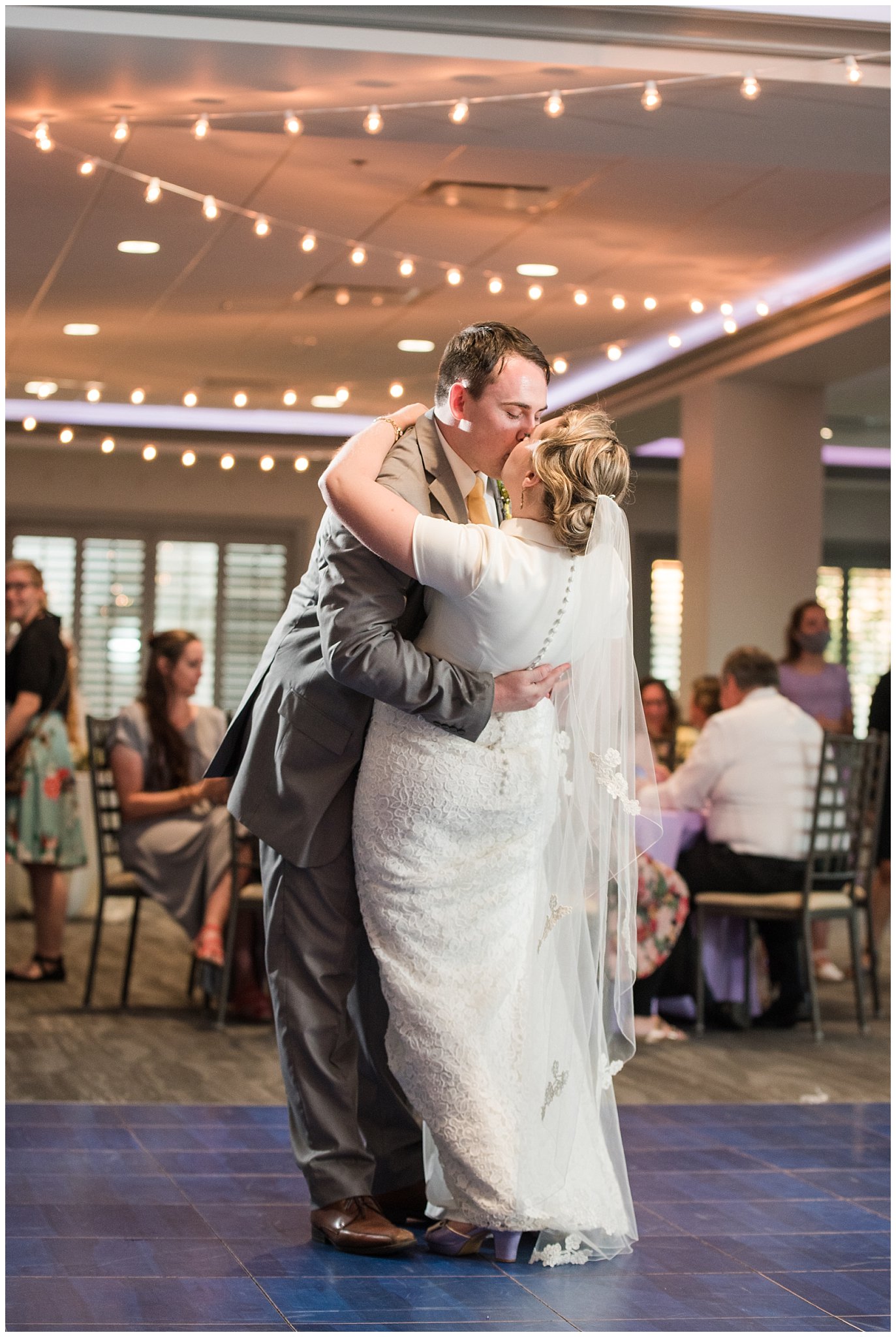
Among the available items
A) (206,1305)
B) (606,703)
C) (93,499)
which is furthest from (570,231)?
(93,499)

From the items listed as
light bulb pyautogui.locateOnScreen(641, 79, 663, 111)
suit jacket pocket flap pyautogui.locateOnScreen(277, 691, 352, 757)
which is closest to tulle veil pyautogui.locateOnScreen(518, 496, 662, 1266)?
suit jacket pocket flap pyautogui.locateOnScreen(277, 691, 352, 757)

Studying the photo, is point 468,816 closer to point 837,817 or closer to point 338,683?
point 338,683

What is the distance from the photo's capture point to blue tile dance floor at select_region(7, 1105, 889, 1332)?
99.4 inches

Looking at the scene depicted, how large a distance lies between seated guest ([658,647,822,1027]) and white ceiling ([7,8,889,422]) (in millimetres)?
1855

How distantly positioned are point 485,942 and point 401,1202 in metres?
0.59

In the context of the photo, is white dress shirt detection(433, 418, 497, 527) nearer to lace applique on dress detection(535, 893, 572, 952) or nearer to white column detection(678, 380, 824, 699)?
lace applique on dress detection(535, 893, 572, 952)

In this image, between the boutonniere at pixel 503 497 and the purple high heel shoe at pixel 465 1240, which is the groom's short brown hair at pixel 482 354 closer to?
the boutonniere at pixel 503 497

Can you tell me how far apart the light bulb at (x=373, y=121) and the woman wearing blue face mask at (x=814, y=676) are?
3.21 metres

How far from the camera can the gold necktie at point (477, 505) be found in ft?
9.43

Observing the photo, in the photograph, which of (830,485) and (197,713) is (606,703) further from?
(830,485)

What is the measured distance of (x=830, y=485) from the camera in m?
14.5

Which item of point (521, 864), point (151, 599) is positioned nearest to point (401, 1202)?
point (521, 864)

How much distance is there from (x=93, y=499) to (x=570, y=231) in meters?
7.58

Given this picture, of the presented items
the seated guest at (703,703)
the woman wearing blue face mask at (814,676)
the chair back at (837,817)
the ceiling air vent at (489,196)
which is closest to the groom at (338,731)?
the chair back at (837,817)
